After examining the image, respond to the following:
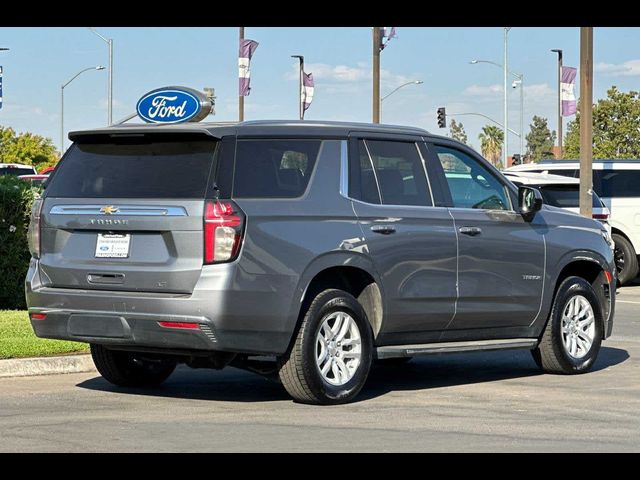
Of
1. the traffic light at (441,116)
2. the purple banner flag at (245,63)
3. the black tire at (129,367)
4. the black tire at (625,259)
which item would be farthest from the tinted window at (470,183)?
the traffic light at (441,116)

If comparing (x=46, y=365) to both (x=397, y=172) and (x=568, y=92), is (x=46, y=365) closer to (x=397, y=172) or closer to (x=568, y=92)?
(x=397, y=172)

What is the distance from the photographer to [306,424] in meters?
8.40

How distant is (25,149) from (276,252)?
7011 cm

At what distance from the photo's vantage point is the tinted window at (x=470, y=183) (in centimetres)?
1044

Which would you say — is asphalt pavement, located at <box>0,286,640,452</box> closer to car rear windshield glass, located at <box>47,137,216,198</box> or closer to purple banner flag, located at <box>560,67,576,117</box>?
car rear windshield glass, located at <box>47,137,216,198</box>

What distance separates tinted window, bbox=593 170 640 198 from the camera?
2230cm

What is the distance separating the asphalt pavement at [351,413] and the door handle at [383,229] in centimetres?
121

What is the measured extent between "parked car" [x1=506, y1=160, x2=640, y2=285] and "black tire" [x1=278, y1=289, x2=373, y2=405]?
1335 centimetres

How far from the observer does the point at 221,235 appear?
877 cm

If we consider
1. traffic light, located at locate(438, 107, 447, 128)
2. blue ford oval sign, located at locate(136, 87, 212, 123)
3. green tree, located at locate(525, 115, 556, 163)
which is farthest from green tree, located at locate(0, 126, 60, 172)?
green tree, located at locate(525, 115, 556, 163)

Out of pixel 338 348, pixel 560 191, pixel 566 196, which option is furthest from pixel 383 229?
pixel 566 196

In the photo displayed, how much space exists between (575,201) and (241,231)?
13993 mm
